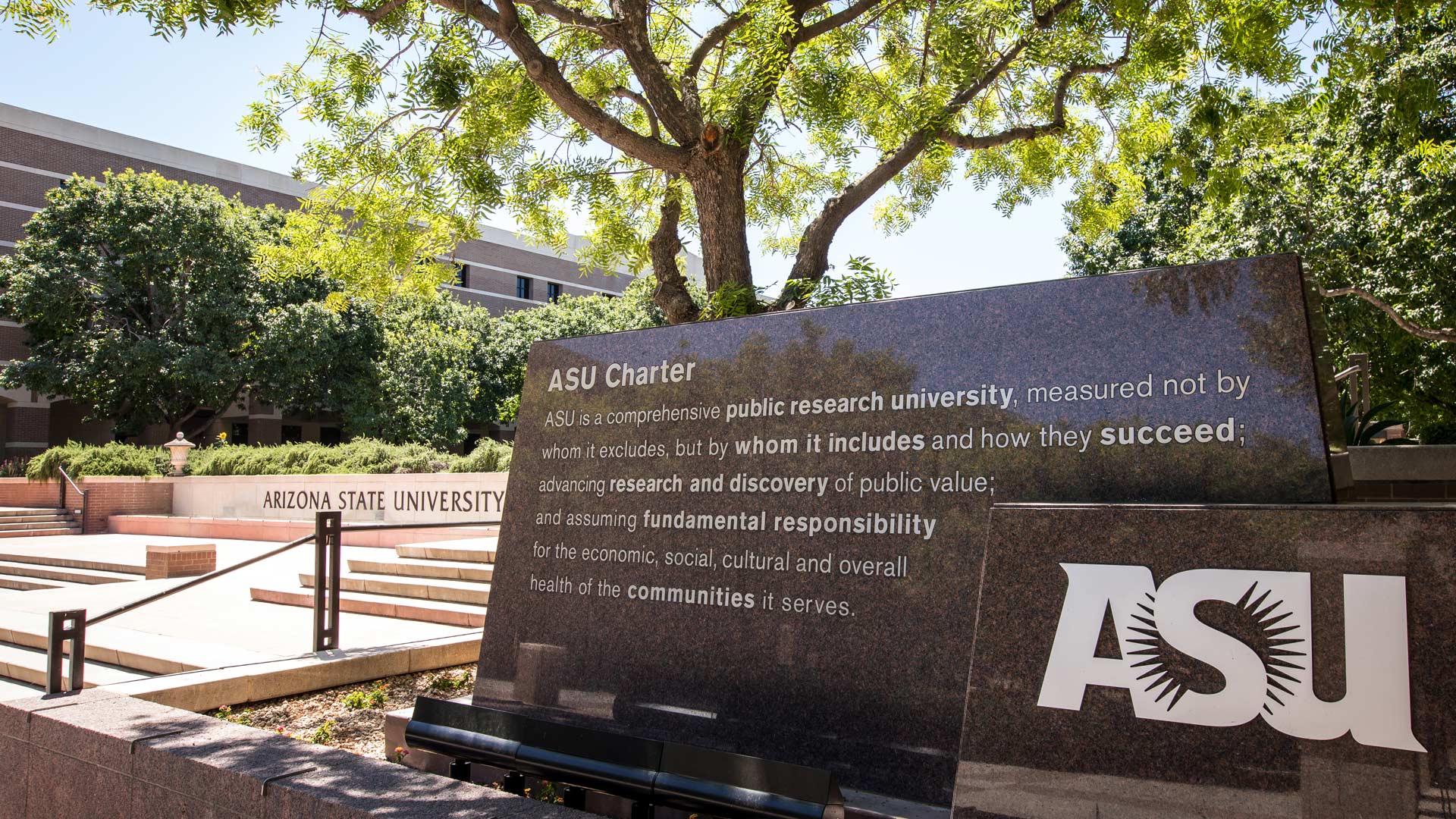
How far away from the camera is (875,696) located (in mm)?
3367

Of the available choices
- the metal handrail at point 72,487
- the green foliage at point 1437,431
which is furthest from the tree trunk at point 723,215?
the metal handrail at point 72,487

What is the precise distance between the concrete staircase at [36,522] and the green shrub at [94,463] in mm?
1158

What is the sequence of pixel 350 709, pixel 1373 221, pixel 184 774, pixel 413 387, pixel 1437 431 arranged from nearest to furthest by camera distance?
pixel 184 774 → pixel 350 709 → pixel 1373 221 → pixel 1437 431 → pixel 413 387

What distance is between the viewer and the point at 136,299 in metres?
31.7

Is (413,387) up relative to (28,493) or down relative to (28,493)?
up

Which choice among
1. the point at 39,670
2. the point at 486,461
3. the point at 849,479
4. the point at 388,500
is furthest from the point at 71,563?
the point at 849,479

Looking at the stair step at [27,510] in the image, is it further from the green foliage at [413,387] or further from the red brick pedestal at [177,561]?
the red brick pedestal at [177,561]

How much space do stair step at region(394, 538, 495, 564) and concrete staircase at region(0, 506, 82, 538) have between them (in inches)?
623

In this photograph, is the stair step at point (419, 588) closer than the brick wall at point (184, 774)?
No

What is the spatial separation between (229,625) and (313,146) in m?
4.74

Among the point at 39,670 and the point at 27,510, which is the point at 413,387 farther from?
the point at 39,670

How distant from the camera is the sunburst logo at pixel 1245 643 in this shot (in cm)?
238

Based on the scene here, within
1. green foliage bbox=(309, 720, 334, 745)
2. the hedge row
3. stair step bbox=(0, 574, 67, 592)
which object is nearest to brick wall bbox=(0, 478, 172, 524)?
the hedge row

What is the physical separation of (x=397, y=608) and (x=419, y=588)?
453 millimetres
